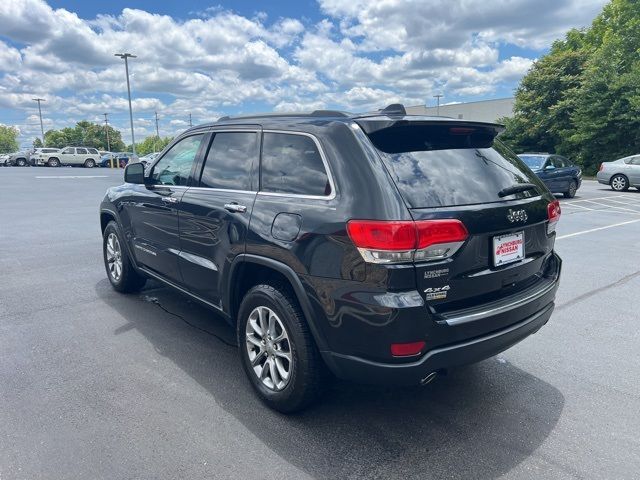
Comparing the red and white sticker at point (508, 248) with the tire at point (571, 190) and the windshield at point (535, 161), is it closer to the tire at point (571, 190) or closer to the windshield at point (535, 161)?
the windshield at point (535, 161)

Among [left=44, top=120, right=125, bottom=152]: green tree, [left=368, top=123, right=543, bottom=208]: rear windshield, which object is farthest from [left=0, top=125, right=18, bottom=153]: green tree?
[left=368, top=123, right=543, bottom=208]: rear windshield

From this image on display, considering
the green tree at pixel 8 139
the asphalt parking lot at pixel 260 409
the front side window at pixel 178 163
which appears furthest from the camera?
the green tree at pixel 8 139

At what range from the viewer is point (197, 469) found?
8.30 ft

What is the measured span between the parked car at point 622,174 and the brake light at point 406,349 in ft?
67.3

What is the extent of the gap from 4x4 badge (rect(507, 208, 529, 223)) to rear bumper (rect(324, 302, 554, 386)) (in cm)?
65

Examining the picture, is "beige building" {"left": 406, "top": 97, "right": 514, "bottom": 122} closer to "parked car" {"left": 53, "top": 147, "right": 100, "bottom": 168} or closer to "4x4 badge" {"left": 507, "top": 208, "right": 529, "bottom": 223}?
"parked car" {"left": 53, "top": 147, "right": 100, "bottom": 168}

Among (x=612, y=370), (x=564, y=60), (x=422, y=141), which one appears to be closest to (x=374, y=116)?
(x=422, y=141)

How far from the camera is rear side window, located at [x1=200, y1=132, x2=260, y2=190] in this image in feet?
11.2

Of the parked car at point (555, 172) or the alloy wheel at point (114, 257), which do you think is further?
the parked car at point (555, 172)

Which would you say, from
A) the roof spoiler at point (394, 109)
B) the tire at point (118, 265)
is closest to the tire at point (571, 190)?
the roof spoiler at point (394, 109)

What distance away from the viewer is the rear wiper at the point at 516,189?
114 inches

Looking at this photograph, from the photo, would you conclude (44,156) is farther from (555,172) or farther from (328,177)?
(328,177)

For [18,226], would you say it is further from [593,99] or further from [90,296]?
[593,99]

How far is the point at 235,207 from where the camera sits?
130 inches
